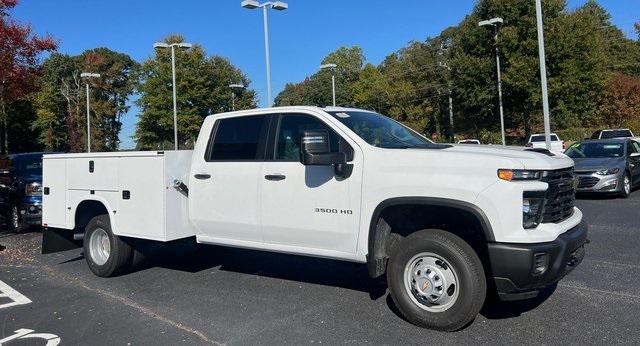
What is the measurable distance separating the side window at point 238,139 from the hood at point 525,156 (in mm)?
2107

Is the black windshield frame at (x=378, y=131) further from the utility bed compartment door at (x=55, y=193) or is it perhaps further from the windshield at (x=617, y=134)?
the windshield at (x=617, y=134)

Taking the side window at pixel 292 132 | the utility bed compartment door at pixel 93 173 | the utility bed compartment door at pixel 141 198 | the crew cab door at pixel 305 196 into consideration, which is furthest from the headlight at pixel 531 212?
the utility bed compartment door at pixel 93 173

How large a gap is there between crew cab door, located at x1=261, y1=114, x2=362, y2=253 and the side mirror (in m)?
0.30

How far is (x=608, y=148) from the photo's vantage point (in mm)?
14922

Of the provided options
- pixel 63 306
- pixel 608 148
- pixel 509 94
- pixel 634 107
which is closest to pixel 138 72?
pixel 509 94

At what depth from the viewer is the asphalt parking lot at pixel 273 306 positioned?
4809 mm

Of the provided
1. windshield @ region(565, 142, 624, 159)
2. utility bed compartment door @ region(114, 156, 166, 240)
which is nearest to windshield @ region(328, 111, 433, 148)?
utility bed compartment door @ region(114, 156, 166, 240)

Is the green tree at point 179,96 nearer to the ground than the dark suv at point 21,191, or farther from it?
farther from it

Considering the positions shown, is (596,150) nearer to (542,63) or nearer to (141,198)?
(542,63)

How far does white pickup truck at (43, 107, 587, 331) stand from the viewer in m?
4.45

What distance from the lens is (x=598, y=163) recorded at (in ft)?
45.7

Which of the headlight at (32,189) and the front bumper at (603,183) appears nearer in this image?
the headlight at (32,189)

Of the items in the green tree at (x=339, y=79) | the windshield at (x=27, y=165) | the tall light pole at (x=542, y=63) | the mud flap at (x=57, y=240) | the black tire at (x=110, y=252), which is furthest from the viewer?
the green tree at (x=339, y=79)

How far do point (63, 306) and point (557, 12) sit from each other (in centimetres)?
3360
